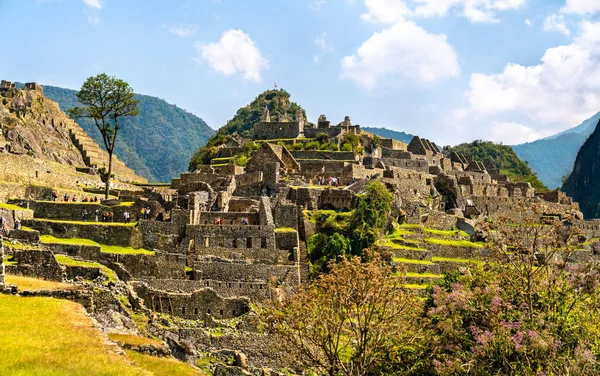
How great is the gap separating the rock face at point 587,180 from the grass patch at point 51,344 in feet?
374

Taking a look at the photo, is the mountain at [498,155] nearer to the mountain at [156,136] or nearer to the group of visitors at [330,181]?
the mountain at [156,136]

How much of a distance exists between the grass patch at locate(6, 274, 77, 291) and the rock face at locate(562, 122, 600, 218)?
110 metres

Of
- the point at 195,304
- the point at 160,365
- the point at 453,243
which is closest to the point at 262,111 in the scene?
the point at 453,243

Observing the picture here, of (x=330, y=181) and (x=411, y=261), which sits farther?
(x=330, y=181)

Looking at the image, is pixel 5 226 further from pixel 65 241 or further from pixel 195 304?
pixel 195 304

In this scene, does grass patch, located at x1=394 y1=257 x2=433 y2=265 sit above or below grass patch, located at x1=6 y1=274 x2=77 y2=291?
above

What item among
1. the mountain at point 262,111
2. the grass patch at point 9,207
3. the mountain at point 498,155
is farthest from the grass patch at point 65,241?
the mountain at point 498,155

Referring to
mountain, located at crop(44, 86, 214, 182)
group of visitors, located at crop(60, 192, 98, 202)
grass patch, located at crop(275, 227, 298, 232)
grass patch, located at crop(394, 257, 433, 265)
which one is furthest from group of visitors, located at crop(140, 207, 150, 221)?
mountain, located at crop(44, 86, 214, 182)

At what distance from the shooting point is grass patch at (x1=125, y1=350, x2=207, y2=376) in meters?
19.1

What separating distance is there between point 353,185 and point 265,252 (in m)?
12.7

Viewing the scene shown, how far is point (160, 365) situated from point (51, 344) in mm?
4268

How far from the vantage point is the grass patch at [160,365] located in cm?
1906

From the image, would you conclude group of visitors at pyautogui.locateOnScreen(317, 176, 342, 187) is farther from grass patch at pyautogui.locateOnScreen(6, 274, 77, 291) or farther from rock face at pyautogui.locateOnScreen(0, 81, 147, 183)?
grass patch at pyautogui.locateOnScreen(6, 274, 77, 291)

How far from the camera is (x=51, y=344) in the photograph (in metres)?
16.2
